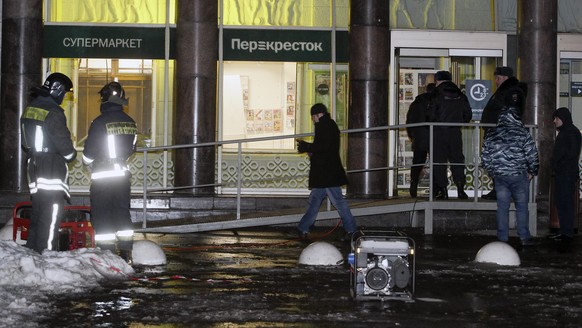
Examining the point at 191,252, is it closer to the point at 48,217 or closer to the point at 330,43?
the point at 48,217

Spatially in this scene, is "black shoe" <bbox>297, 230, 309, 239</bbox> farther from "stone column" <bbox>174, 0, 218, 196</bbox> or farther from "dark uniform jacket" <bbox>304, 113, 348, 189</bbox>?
"stone column" <bbox>174, 0, 218, 196</bbox>

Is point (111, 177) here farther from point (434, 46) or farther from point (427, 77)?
point (427, 77)

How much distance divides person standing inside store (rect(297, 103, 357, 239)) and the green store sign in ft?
15.6

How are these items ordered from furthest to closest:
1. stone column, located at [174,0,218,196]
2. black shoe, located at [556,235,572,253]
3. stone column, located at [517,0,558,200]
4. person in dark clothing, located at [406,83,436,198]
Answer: stone column, located at [517,0,558,200] → stone column, located at [174,0,218,196] → person in dark clothing, located at [406,83,436,198] → black shoe, located at [556,235,572,253]

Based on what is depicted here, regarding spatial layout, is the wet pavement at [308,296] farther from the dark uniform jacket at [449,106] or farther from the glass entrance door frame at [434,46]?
the glass entrance door frame at [434,46]

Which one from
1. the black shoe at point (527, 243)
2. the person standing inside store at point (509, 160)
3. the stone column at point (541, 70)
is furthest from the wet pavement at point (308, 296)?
the stone column at point (541, 70)

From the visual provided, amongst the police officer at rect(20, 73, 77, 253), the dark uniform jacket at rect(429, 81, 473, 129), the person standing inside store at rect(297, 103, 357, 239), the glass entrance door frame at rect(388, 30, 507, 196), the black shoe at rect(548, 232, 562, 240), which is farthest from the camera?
the glass entrance door frame at rect(388, 30, 507, 196)

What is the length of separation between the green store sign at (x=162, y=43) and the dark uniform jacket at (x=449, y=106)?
3.26 meters

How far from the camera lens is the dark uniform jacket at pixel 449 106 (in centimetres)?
1703

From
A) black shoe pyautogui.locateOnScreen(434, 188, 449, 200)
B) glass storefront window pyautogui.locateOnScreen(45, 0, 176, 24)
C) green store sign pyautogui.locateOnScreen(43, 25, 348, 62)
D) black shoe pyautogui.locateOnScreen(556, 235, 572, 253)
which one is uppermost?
glass storefront window pyautogui.locateOnScreen(45, 0, 176, 24)

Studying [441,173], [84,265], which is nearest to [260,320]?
[84,265]

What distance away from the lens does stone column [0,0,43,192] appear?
1861 cm

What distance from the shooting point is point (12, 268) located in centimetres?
971

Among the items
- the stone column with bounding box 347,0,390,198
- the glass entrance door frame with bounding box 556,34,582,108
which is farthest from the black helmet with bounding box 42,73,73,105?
the glass entrance door frame with bounding box 556,34,582,108
